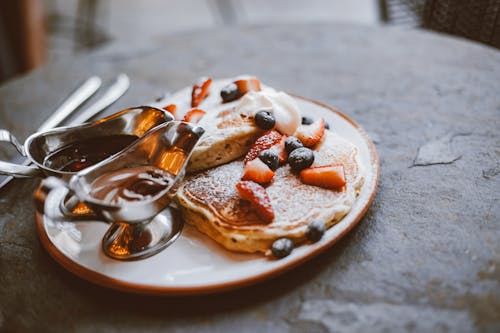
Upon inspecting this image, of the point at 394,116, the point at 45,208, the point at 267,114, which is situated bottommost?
the point at 394,116

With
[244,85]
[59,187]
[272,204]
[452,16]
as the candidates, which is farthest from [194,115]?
[452,16]

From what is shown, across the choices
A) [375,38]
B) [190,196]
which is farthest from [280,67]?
[190,196]

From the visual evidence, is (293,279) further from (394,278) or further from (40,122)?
(40,122)

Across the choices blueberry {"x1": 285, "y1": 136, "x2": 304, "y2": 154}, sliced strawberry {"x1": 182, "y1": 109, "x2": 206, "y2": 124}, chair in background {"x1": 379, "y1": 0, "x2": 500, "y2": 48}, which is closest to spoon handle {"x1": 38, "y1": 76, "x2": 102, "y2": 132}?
sliced strawberry {"x1": 182, "y1": 109, "x2": 206, "y2": 124}

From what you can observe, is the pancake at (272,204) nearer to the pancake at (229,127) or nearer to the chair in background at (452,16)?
the pancake at (229,127)

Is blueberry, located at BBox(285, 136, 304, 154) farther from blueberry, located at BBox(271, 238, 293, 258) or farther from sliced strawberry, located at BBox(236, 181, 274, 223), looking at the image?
blueberry, located at BBox(271, 238, 293, 258)

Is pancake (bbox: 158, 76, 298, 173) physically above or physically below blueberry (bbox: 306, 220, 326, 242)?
above
